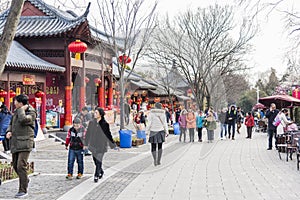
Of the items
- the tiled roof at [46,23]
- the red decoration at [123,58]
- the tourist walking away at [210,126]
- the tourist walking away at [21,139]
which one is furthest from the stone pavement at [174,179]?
the tiled roof at [46,23]

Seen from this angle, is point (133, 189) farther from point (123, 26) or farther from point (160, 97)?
point (160, 97)

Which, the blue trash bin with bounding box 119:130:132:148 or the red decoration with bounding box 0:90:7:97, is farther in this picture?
the blue trash bin with bounding box 119:130:132:148

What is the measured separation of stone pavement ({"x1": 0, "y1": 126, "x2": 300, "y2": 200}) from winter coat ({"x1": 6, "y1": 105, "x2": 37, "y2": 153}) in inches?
32.9

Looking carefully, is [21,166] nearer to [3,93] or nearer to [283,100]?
[3,93]

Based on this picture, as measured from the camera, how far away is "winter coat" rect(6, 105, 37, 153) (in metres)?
7.09

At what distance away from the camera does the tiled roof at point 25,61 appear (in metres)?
16.0

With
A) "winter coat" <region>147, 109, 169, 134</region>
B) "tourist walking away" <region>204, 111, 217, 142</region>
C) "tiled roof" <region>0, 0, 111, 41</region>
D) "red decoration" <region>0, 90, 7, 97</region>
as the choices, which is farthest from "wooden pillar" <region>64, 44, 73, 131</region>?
"winter coat" <region>147, 109, 169, 134</region>

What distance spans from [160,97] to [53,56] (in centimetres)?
2367

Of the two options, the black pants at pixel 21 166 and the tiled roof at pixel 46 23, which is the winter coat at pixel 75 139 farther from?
the tiled roof at pixel 46 23

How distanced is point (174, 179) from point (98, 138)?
1709mm

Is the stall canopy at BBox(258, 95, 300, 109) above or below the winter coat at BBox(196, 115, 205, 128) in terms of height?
above

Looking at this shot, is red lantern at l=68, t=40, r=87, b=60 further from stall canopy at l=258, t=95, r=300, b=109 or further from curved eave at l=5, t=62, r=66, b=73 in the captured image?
stall canopy at l=258, t=95, r=300, b=109

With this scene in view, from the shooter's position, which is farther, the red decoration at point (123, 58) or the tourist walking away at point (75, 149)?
the red decoration at point (123, 58)

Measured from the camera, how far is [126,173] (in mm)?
9812
